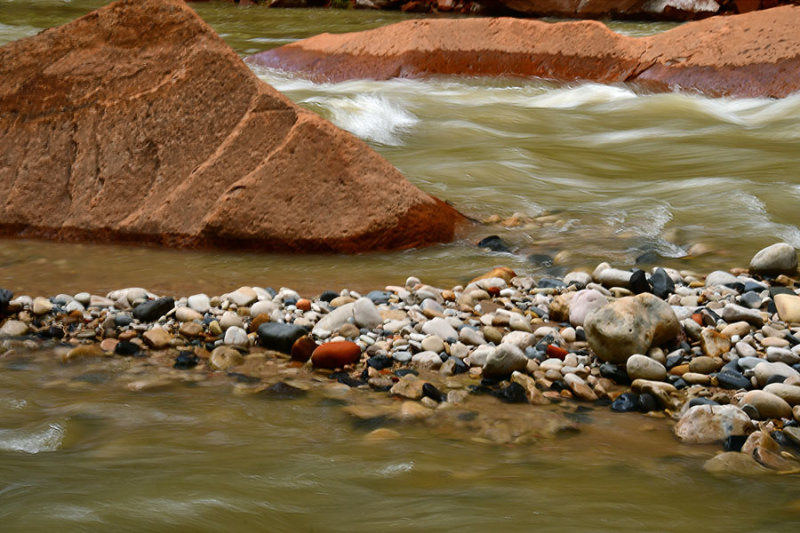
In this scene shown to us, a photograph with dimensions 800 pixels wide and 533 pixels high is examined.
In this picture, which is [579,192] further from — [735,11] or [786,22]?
[735,11]

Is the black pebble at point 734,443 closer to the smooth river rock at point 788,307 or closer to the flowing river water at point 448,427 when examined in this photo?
the flowing river water at point 448,427

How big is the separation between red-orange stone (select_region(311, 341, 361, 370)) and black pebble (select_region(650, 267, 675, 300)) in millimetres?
1576

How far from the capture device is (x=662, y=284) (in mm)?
4277

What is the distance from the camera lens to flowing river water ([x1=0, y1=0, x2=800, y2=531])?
2.19 meters

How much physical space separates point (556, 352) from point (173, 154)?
291 cm

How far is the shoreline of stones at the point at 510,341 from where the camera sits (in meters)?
3.16

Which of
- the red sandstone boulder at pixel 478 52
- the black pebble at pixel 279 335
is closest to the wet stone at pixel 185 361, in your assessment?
the black pebble at pixel 279 335

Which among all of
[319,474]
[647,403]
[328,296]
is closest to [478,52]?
[328,296]

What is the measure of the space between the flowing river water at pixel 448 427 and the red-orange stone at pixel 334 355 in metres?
0.33

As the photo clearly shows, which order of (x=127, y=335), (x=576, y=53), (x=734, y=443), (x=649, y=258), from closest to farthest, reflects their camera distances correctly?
(x=734, y=443), (x=127, y=335), (x=649, y=258), (x=576, y=53)

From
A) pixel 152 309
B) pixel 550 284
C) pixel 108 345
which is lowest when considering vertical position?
pixel 108 345

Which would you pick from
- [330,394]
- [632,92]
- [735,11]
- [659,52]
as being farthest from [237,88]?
[735,11]

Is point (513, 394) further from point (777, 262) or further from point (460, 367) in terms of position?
point (777, 262)

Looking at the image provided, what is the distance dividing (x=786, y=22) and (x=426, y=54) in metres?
4.75
